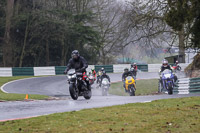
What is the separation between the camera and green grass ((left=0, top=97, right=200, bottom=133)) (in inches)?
260

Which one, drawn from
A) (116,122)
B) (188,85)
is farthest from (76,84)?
(188,85)

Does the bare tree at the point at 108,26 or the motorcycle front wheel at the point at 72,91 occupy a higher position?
the bare tree at the point at 108,26

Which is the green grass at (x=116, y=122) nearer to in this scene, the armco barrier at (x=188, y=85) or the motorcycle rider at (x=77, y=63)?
the motorcycle rider at (x=77, y=63)

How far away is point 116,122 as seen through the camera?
738 cm

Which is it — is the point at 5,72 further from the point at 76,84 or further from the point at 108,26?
the point at 76,84

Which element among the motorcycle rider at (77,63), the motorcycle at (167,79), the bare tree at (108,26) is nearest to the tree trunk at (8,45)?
the bare tree at (108,26)

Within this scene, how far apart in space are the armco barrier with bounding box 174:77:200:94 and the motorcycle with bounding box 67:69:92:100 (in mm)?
8230

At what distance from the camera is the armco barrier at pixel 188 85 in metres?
19.6

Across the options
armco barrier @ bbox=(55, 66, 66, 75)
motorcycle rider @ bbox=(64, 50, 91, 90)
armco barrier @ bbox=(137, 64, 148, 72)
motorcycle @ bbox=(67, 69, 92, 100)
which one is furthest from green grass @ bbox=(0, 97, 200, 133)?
armco barrier @ bbox=(137, 64, 148, 72)

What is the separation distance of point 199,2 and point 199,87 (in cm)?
779

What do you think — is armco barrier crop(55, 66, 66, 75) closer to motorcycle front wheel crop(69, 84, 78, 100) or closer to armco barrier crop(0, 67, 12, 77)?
armco barrier crop(0, 67, 12, 77)

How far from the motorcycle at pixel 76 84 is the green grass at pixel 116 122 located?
12.5 ft

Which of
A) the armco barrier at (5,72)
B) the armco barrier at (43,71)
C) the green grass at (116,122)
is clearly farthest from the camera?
the armco barrier at (43,71)

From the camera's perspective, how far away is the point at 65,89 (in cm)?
2580
